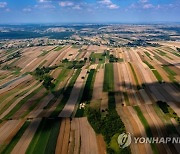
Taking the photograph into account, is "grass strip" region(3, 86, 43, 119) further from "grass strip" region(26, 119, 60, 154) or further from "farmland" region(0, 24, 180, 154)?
"grass strip" region(26, 119, 60, 154)

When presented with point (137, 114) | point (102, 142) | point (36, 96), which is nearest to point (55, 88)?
point (36, 96)

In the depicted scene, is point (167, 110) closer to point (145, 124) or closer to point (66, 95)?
point (145, 124)

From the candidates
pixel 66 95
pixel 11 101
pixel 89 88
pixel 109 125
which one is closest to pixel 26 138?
pixel 109 125

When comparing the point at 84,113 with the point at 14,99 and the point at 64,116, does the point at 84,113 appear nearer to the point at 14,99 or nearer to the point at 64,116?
the point at 64,116

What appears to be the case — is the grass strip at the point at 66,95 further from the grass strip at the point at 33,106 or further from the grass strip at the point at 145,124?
the grass strip at the point at 145,124

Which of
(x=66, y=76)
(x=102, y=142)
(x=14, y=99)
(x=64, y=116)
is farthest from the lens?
(x=66, y=76)

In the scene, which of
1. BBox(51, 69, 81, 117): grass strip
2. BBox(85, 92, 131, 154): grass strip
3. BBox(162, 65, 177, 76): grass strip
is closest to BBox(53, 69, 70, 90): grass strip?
BBox(51, 69, 81, 117): grass strip

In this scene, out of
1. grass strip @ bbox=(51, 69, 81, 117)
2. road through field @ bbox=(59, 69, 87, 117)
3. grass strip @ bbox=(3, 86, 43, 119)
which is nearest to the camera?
road through field @ bbox=(59, 69, 87, 117)

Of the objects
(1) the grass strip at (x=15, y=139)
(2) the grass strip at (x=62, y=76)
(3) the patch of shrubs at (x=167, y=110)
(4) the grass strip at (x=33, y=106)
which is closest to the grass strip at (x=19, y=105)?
(4) the grass strip at (x=33, y=106)

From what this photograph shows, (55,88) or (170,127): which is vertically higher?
(170,127)
